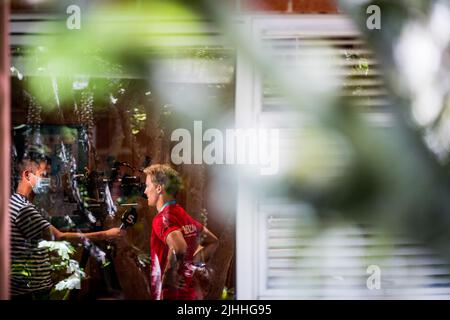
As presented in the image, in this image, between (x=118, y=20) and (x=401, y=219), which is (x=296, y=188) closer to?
(x=401, y=219)

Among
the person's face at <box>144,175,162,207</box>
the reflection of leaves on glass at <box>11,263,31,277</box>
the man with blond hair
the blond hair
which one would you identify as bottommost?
the reflection of leaves on glass at <box>11,263,31,277</box>

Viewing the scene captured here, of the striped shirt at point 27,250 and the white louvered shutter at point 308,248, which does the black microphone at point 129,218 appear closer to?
the striped shirt at point 27,250

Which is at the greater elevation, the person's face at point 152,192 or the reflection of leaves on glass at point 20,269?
the person's face at point 152,192

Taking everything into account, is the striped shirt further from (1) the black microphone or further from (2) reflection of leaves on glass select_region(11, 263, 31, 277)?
(1) the black microphone

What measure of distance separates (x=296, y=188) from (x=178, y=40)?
219 centimetres

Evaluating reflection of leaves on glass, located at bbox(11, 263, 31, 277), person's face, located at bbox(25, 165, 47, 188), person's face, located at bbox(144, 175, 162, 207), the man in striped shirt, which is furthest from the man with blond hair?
reflection of leaves on glass, located at bbox(11, 263, 31, 277)

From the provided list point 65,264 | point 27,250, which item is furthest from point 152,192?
point 27,250

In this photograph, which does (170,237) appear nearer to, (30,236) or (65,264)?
(65,264)

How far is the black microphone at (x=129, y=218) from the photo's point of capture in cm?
314

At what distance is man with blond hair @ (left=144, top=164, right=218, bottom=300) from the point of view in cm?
315

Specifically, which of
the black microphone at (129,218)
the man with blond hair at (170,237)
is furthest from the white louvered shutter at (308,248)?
the black microphone at (129,218)

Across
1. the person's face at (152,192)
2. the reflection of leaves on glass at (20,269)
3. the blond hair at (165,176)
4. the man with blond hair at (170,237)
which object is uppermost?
the blond hair at (165,176)

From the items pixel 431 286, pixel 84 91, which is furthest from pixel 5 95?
pixel 431 286

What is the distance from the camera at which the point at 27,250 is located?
3168 mm
